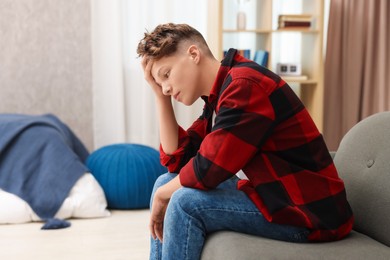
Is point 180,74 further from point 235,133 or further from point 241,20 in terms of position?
point 241,20

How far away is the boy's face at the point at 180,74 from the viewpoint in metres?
1.59

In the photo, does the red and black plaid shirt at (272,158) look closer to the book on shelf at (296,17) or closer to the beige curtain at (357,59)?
the book on shelf at (296,17)

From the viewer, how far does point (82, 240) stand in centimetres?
256

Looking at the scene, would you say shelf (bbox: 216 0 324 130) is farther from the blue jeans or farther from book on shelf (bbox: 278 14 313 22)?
the blue jeans

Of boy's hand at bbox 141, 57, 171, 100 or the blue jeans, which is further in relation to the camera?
boy's hand at bbox 141, 57, 171, 100

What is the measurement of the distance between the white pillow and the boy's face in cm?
149

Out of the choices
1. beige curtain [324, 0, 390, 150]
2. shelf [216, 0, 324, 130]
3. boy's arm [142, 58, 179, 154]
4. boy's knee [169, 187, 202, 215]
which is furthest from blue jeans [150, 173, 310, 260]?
beige curtain [324, 0, 390, 150]

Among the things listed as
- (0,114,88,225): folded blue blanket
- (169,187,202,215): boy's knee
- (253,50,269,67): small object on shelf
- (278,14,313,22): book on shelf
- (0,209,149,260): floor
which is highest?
(278,14,313,22): book on shelf

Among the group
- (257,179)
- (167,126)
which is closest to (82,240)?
(167,126)

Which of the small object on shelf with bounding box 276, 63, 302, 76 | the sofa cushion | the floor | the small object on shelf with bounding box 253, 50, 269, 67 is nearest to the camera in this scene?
the sofa cushion

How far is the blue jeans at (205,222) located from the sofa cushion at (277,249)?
23mm

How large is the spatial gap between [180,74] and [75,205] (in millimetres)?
1538

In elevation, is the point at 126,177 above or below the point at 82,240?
above

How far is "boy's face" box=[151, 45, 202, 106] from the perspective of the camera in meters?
1.59
